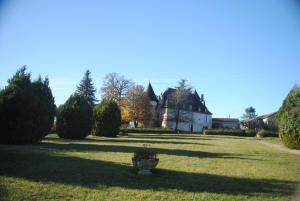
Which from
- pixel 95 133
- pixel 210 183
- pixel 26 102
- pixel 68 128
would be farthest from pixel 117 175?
pixel 95 133

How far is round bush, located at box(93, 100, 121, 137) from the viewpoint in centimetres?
3415

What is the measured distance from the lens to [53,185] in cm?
820

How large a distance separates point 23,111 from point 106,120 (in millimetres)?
14867

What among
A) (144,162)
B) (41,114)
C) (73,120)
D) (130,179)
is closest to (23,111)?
(41,114)

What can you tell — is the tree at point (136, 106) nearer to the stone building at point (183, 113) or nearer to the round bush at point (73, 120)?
the stone building at point (183, 113)

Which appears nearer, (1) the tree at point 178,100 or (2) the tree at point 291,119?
(2) the tree at point 291,119

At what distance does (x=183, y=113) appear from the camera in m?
73.1

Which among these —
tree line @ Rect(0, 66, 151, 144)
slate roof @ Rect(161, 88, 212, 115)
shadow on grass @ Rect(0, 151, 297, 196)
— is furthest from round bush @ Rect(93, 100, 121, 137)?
slate roof @ Rect(161, 88, 212, 115)

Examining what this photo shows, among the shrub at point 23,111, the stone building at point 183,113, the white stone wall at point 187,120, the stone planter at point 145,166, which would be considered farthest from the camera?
the stone building at point 183,113

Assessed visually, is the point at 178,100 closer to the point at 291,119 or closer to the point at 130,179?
the point at 291,119

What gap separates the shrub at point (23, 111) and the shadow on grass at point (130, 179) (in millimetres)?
8537

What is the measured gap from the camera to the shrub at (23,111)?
19.3 metres

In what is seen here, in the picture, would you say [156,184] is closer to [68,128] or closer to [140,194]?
[140,194]

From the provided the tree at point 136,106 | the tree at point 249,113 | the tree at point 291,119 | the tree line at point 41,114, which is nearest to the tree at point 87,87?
the tree at point 136,106
